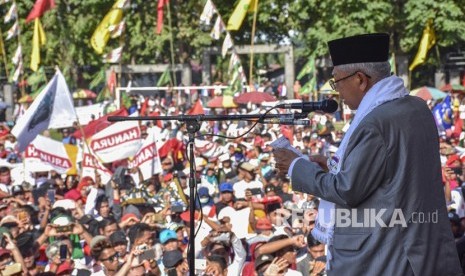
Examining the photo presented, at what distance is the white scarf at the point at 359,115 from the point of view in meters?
4.00

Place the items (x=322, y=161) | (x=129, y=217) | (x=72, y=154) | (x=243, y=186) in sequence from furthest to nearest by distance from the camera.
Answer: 1. (x=72, y=154)
2. (x=243, y=186)
3. (x=129, y=217)
4. (x=322, y=161)

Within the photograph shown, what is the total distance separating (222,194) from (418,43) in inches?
932

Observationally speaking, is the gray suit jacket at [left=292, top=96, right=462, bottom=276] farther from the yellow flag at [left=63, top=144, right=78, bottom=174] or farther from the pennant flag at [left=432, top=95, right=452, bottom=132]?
the pennant flag at [left=432, top=95, right=452, bottom=132]

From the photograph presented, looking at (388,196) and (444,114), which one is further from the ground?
(388,196)

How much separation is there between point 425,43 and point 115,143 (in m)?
17.6

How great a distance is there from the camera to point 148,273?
7.92 m

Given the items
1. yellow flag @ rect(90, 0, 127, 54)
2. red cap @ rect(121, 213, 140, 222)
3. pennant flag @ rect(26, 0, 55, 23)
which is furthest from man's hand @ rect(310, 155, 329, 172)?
pennant flag @ rect(26, 0, 55, 23)

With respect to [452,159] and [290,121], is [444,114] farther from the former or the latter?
[290,121]

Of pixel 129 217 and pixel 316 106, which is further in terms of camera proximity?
pixel 129 217

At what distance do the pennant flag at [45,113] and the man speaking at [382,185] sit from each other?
32.7ft

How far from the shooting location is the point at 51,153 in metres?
15.1

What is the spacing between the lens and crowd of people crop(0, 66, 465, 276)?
7898 mm

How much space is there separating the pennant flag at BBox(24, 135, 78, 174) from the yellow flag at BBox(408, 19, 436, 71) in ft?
53.9

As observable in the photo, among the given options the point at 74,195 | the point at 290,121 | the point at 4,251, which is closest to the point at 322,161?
the point at 290,121
